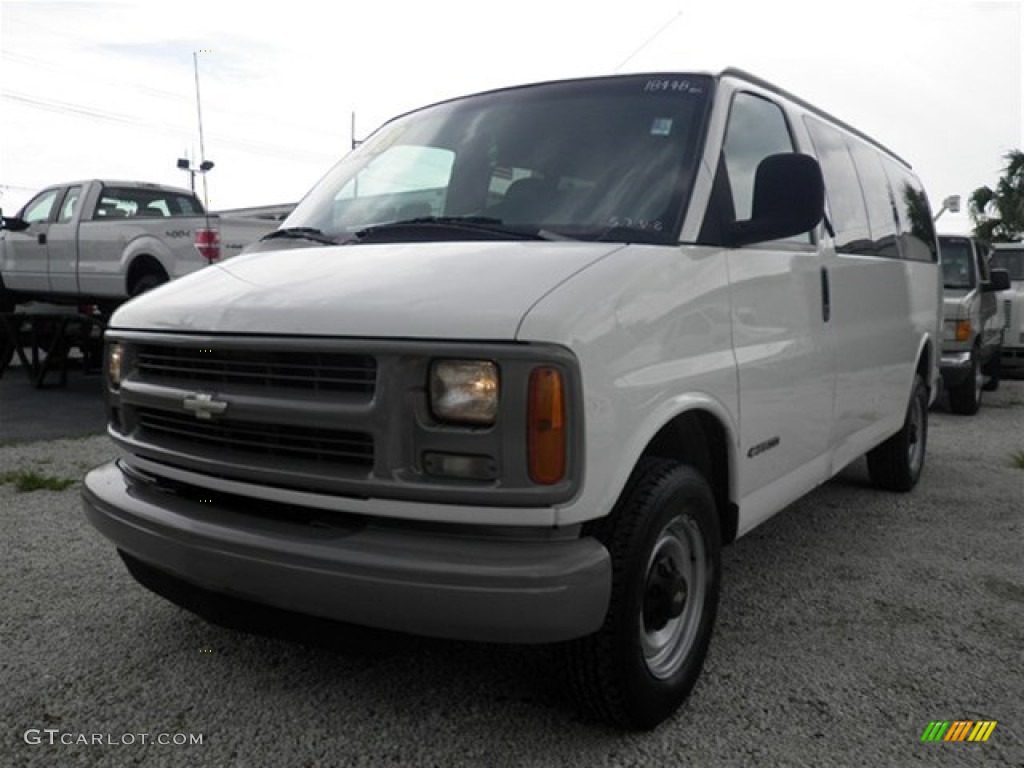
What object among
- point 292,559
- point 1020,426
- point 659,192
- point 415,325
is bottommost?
point 1020,426

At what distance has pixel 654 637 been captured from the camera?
105 inches

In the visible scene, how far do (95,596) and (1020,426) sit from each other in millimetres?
8402

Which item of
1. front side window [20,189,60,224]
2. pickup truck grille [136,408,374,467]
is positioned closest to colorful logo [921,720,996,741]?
pickup truck grille [136,408,374,467]

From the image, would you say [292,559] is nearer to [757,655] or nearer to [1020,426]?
[757,655]

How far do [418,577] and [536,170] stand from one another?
159 cm

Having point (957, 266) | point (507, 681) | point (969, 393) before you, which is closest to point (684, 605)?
point (507, 681)

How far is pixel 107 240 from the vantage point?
10.6m

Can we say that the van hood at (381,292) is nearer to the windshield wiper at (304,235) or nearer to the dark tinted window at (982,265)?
the windshield wiper at (304,235)

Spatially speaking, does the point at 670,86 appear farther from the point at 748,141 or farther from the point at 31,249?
the point at 31,249

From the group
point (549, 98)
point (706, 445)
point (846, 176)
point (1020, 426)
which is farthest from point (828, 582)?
point (1020, 426)

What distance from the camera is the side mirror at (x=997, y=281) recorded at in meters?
9.19

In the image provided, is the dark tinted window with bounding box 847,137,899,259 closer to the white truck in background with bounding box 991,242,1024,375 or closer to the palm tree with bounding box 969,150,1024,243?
the white truck in background with bounding box 991,242,1024,375

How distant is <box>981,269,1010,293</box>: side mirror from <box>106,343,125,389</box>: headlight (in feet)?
29.3

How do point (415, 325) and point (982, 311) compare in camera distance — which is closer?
point (415, 325)
